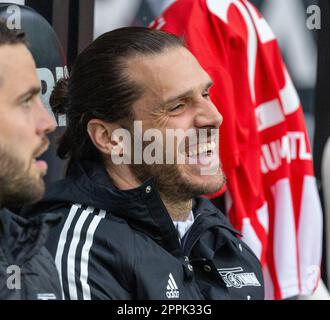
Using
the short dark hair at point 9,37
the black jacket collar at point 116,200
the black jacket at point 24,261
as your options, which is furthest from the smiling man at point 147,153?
the short dark hair at point 9,37

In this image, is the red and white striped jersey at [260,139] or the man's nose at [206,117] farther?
the red and white striped jersey at [260,139]

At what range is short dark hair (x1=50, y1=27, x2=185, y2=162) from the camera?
195cm

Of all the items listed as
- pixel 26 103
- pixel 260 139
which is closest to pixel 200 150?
pixel 26 103

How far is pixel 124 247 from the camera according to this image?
72.4 inches

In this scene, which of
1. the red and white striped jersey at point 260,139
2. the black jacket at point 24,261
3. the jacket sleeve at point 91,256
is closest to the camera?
the black jacket at point 24,261

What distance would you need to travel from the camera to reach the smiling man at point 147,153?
1.88m

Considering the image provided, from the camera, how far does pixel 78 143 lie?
6.49 ft

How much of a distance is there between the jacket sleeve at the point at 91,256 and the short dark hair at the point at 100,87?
0.57ft

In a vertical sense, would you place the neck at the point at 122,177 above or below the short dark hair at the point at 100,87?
below

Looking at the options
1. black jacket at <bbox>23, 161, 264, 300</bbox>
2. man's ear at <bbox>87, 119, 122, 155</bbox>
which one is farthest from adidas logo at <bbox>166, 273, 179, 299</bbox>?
man's ear at <bbox>87, 119, 122, 155</bbox>

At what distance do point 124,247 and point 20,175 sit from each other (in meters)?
0.30

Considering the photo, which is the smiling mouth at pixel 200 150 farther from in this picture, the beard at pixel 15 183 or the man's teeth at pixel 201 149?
the beard at pixel 15 183

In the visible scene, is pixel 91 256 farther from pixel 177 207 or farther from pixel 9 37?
pixel 9 37

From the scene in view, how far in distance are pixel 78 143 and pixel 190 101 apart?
26cm
